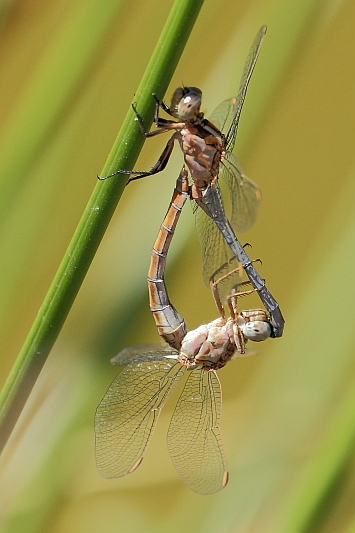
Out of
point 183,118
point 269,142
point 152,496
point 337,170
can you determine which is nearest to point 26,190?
→ point 183,118

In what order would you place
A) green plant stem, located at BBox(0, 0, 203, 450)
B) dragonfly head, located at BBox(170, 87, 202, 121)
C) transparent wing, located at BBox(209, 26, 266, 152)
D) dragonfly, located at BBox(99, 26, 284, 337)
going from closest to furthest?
1. green plant stem, located at BBox(0, 0, 203, 450)
2. transparent wing, located at BBox(209, 26, 266, 152)
3. dragonfly head, located at BBox(170, 87, 202, 121)
4. dragonfly, located at BBox(99, 26, 284, 337)

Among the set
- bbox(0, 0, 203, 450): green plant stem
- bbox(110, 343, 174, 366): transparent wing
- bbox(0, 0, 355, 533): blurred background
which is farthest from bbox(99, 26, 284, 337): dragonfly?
bbox(0, 0, 203, 450): green plant stem

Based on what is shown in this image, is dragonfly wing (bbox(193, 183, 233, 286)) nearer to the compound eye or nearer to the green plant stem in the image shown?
the compound eye

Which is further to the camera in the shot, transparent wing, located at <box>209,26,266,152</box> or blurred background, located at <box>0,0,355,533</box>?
blurred background, located at <box>0,0,355,533</box>

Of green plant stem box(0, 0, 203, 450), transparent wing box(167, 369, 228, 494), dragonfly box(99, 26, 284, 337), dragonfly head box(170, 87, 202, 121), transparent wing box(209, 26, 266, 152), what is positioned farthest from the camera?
transparent wing box(167, 369, 228, 494)

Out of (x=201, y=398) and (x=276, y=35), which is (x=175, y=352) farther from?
(x=276, y=35)

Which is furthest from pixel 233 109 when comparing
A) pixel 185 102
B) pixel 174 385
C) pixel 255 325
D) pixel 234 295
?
pixel 174 385

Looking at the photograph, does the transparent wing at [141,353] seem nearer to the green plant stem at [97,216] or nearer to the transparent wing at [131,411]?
the transparent wing at [131,411]

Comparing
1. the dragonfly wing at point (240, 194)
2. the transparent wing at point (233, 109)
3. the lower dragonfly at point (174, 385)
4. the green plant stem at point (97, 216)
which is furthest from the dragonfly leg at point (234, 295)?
the green plant stem at point (97, 216)

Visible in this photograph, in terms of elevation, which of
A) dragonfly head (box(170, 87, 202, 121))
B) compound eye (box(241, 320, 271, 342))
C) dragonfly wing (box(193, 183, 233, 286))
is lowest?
compound eye (box(241, 320, 271, 342))
